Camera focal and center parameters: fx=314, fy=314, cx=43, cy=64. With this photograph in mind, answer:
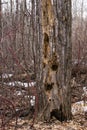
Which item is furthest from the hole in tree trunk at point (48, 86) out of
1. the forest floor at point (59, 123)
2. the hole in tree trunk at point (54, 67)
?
the forest floor at point (59, 123)

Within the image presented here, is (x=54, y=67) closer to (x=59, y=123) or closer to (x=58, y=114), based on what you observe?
(x=58, y=114)

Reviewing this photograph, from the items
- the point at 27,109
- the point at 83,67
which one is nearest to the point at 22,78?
the point at 83,67

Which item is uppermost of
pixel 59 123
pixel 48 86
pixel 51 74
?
pixel 51 74

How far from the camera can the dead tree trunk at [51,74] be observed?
525 cm

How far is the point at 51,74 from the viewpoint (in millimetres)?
5293

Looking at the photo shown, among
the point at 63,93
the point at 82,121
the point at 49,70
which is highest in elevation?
the point at 49,70

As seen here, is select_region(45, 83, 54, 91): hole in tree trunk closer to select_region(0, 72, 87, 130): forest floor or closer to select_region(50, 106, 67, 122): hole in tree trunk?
select_region(50, 106, 67, 122): hole in tree trunk

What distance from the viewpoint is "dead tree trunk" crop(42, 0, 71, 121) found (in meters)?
5.25

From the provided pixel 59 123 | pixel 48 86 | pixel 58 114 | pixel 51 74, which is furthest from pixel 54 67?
pixel 59 123

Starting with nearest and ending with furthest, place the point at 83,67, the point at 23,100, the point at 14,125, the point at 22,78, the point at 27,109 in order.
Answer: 1. the point at 14,125
2. the point at 27,109
3. the point at 23,100
4. the point at 22,78
5. the point at 83,67

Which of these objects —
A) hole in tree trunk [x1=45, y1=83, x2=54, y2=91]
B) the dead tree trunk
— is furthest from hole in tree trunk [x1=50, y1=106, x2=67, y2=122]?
hole in tree trunk [x1=45, y1=83, x2=54, y2=91]

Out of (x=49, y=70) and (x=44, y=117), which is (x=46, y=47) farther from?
(x=44, y=117)

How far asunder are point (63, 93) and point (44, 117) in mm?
536

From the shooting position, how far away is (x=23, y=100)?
6.52 metres
